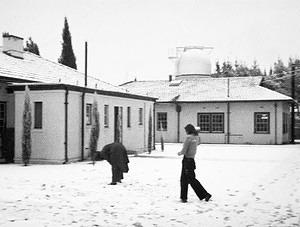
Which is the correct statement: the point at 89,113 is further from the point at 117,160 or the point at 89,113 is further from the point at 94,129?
the point at 117,160

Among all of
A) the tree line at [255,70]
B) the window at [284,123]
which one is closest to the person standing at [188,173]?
the window at [284,123]

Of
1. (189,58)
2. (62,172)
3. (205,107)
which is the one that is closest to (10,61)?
(62,172)

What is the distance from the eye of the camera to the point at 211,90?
128ft

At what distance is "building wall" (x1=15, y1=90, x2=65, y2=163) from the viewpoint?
1973 cm

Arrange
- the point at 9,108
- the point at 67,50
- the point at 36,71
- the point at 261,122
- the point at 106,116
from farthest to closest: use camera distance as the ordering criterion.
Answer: the point at 67,50
the point at 261,122
the point at 106,116
the point at 36,71
the point at 9,108

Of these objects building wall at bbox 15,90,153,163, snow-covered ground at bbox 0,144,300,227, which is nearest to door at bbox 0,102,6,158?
building wall at bbox 15,90,153,163

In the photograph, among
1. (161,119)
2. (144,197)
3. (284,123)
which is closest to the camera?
(144,197)

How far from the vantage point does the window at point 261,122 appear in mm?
35719

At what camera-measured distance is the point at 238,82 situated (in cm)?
3984

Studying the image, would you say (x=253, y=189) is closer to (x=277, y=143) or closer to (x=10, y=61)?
(x=10, y=61)

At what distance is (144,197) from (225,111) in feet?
86.3

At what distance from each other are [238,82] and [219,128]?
Result: 16.7 ft

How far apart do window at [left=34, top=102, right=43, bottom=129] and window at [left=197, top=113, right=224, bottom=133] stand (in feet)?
62.8

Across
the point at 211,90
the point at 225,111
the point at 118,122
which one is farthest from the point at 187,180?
the point at 211,90
